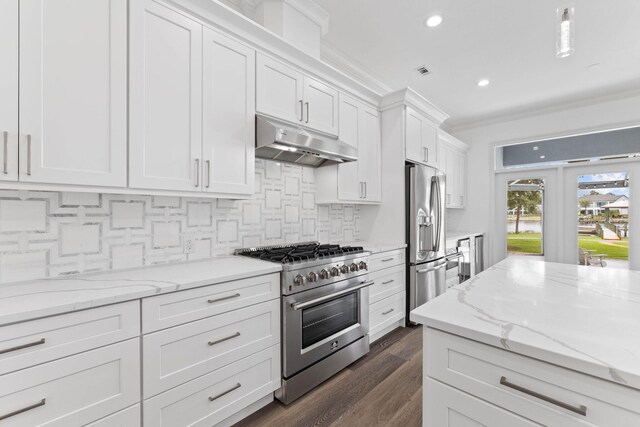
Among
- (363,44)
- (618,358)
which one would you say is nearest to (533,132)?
(363,44)

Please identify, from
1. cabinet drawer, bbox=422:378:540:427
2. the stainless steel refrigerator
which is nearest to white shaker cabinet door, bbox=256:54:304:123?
the stainless steel refrigerator

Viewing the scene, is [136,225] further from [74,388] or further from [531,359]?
[531,359]

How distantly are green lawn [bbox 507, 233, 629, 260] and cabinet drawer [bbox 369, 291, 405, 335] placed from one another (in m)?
3.16

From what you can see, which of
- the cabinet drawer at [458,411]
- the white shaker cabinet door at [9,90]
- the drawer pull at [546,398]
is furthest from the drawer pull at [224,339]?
the drawer pull at [546,398]

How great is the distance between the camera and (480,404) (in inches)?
35.4

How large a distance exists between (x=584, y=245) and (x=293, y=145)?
16.4 feet

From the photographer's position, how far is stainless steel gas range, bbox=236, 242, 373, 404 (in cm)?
191

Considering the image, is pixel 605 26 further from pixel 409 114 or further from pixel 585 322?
pixel 585 322

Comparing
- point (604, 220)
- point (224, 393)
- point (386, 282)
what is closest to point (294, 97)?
point (386, 282)

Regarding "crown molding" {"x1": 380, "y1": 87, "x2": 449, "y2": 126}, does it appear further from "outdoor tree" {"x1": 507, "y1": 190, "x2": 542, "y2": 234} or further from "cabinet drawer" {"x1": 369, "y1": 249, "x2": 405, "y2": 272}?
"outdoor tree" {"x1": 507, "y1": 190, "x2": 542, "y2": 234}

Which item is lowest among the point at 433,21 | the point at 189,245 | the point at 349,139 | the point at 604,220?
the point at 189,245

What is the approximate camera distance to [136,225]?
6.14ft

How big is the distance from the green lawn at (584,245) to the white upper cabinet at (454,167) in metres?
1.06

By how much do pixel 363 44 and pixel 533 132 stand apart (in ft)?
11.9
